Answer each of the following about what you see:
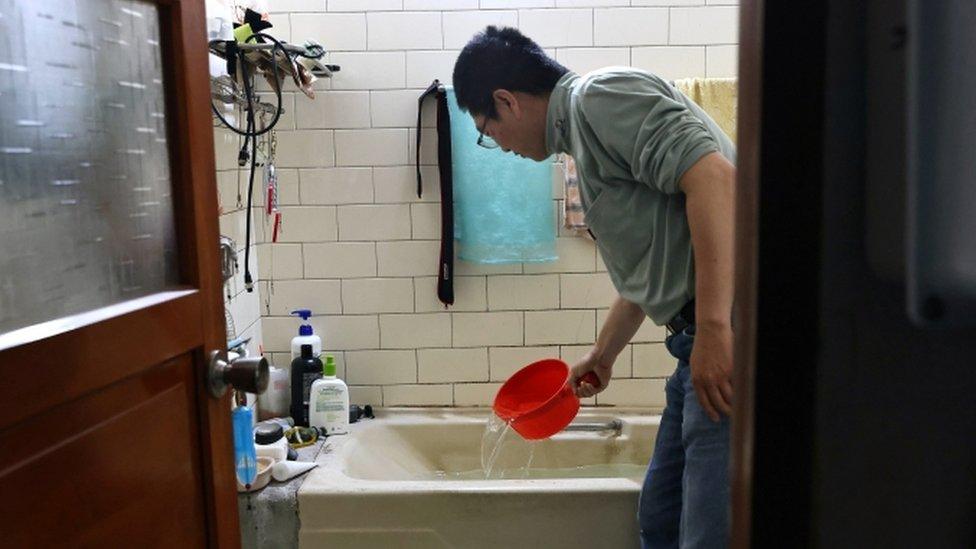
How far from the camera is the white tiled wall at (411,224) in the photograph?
2490 millimetres

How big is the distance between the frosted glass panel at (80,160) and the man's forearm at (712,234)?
803 mm

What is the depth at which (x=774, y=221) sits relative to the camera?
16.2 inches

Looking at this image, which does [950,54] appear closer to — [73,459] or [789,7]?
[789,7]

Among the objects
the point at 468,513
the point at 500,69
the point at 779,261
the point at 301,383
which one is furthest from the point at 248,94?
the point at 779,261

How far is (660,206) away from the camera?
1.45 meters

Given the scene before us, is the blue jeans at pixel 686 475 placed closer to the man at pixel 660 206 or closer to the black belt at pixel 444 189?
the man at pixel 660 206

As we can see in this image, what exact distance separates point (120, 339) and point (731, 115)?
1949 mm

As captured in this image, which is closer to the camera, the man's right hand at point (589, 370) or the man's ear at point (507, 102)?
the man's ear at point (507, 102)

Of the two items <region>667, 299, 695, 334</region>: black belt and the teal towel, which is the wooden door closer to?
<region>667, 299, 695, 334</region>: black belt

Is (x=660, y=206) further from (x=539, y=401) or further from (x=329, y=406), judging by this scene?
(x=329, y=406)

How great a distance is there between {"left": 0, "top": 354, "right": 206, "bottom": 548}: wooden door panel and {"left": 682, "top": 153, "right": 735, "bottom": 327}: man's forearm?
79cm

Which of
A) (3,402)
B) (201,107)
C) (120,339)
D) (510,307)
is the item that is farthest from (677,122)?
(510,307)

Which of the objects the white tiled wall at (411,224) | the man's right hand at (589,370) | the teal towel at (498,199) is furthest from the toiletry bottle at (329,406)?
the man's right hand at (589,370)

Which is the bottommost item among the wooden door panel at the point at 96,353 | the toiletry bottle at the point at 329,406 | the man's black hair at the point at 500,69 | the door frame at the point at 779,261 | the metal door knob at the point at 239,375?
the toiletry bottle at the point at 329,406
